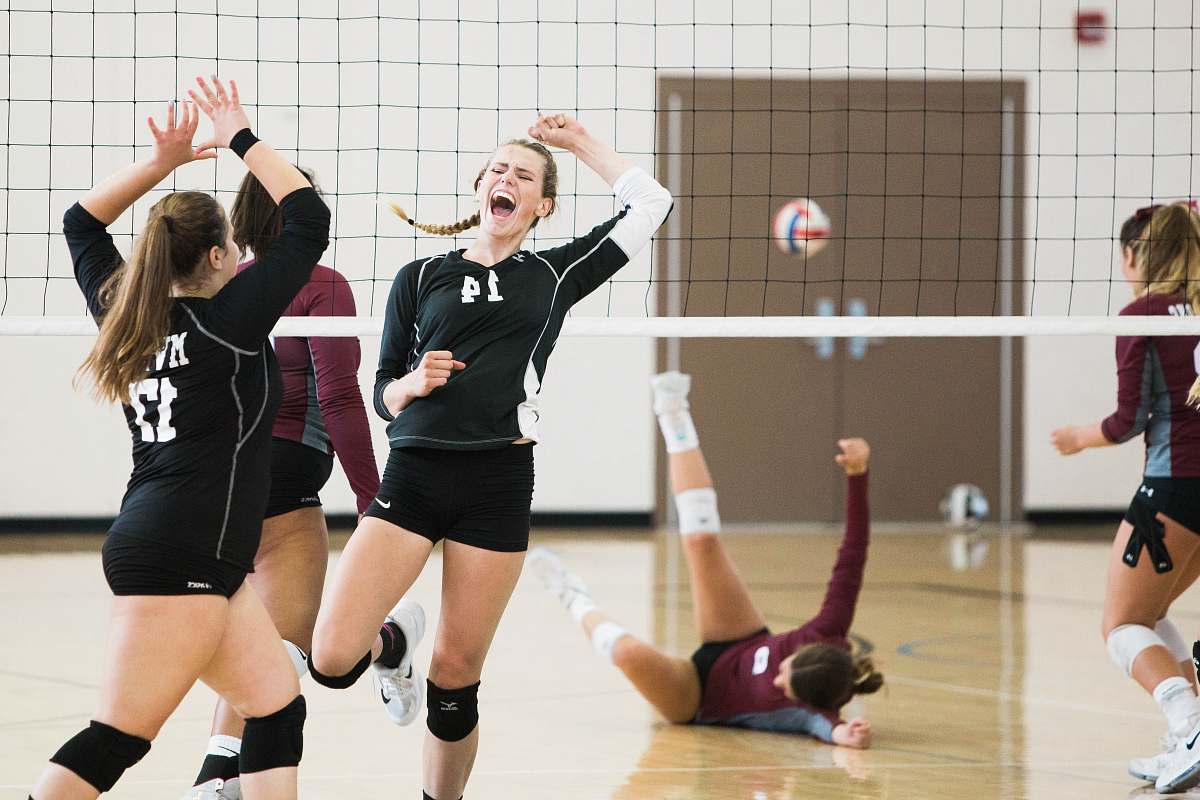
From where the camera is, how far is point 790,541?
10500 millimetres

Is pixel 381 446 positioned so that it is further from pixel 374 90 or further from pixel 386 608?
pixel 386 608

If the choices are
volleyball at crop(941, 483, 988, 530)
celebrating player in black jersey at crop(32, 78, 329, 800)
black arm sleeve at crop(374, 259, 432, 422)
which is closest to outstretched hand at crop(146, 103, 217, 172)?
celebrating player in black jersey at crop(32, 78, 329, 800)

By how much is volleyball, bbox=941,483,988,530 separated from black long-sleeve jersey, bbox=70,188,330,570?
29.0ft

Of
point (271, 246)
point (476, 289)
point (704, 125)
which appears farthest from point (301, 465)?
point (704, 125)

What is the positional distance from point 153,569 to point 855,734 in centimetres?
265

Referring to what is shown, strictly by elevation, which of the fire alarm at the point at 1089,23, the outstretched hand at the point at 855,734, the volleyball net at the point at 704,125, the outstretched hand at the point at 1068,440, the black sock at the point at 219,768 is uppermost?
the fire alarm at the point at 1089,23

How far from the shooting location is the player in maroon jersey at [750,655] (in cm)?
468

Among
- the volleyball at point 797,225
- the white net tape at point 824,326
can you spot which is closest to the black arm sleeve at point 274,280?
the white net tape at point 824,326

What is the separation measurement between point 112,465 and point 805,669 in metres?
7.06

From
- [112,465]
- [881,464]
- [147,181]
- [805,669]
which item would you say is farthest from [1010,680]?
[112,465]

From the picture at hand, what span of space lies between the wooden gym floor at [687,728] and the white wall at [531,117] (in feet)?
7.28

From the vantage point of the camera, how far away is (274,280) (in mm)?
2838

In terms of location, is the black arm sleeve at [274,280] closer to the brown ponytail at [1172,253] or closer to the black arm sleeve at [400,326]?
the black arm sleeve at [400,326]

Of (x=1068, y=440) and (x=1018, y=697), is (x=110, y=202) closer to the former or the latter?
(x=1068, y=440)
